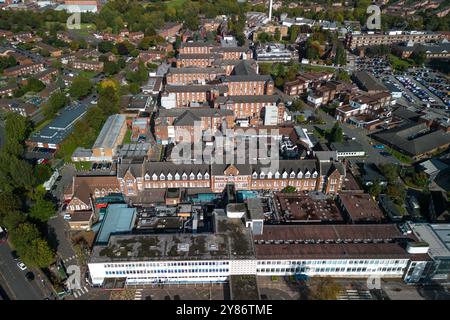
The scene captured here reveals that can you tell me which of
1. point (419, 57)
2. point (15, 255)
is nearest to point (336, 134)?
point (15, 255)

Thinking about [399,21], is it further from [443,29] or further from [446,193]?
[446,193]

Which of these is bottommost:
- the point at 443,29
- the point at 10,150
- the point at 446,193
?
the point at 446,193

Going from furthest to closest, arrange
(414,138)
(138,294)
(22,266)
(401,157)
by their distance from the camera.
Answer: (414,138) < (401,157) < (22,266) < (138,294)

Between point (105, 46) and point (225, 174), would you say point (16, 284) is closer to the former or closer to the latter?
point (225, 174)

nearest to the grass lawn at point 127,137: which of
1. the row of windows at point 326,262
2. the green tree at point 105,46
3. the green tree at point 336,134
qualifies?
the green tree at point 336,134

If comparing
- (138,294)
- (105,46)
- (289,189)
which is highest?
(105,46)

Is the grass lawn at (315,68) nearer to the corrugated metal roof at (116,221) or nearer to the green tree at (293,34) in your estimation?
the green tree at (293,34)

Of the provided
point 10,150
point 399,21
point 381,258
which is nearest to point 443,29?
point 399,21
